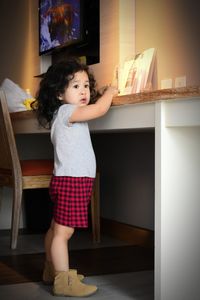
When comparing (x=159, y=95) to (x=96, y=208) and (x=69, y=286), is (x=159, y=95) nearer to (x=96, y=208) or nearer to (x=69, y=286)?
(x=69, y=286)

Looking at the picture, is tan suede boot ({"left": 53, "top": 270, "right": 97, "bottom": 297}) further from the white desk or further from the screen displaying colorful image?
the screen displaying colorful image

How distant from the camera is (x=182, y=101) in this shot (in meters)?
1.71

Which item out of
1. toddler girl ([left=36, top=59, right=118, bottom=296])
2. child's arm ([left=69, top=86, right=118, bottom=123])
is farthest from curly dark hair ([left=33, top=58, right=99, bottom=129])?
child's arm ([left=69, top=86, right=118, bottom=123])

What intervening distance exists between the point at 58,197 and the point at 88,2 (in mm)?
2011

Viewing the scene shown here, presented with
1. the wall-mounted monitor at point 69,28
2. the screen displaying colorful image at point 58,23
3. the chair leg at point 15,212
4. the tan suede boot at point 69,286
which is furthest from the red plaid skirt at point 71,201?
the screen displaying colorful image at point 58,23

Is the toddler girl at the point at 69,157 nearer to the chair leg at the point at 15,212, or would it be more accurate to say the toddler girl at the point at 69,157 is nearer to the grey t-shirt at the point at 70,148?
the grey t-shirt at the point at 70,148

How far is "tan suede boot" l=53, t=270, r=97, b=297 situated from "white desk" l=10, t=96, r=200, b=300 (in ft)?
1.05

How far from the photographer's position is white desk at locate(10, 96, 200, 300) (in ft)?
5.86

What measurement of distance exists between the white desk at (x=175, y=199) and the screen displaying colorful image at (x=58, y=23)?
2116 millimetres

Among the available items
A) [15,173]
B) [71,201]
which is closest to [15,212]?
[15,173]

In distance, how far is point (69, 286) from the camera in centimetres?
201

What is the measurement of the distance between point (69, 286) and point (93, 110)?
635 mm

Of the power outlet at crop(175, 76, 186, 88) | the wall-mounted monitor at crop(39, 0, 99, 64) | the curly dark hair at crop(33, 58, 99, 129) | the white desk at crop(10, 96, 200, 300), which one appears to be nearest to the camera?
the white desk at crop(10, 96, 200, 300)

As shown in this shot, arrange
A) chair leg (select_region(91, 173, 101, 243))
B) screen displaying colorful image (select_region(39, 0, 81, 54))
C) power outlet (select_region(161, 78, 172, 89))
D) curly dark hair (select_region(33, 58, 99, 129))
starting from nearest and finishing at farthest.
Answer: curly dark hair (select_region(33, 58, 99, 129))
power outlet (select_region(161, 78, 172, 89))
chair leg (select_region(91, 173, 101, 243))
screen displaying colorful image (select_region(39, 0, 81, 54))
